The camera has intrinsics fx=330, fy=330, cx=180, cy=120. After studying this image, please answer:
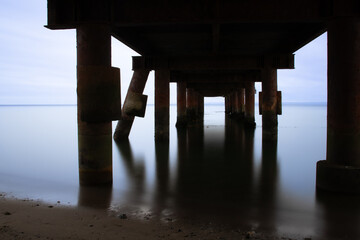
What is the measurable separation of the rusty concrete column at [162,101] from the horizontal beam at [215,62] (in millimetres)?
345

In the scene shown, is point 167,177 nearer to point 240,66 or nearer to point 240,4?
point 240,4

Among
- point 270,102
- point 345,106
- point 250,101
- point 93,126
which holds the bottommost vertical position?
point 93,126

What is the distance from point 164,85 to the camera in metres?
12.7

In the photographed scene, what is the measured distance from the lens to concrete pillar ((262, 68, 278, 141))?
12.4m

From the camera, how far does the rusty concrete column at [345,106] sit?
5.43 meters

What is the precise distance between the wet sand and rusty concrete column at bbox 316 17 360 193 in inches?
92.3

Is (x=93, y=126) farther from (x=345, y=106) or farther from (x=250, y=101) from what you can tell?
(x=250, y=101)

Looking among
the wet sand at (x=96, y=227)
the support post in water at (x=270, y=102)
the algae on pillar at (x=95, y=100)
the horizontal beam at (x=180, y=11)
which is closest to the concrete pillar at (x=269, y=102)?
the support post in water at (x=270, y=102)

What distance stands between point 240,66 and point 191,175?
6.07m

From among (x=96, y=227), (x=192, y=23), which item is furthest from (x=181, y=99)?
(x=96, y=227)

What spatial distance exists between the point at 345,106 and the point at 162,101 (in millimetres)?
8137

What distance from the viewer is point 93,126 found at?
226 inches

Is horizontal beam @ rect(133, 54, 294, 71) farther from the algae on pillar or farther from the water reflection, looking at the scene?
the water reflection

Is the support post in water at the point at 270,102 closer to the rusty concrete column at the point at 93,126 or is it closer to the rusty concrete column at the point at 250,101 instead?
the rusty concrete column at the point at 250,101
